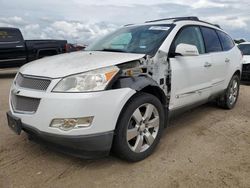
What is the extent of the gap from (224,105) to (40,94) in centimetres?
416

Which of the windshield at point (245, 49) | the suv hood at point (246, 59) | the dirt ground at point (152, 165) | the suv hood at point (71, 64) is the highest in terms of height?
the suv hood at point (71, 64)

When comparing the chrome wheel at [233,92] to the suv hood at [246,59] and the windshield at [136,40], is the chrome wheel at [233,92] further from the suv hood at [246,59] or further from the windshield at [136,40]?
the suv hood at [246,59]

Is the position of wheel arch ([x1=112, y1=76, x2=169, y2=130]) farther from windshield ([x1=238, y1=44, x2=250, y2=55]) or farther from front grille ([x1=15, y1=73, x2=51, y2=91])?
windshield ([x1=238, y1=44, x2=250, y2=55])

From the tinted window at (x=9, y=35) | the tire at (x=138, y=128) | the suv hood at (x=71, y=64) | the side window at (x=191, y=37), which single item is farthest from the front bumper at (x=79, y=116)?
the tinted window at (x=9, y=35)

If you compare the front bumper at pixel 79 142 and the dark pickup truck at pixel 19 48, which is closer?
the front bumper at pixel 79 142

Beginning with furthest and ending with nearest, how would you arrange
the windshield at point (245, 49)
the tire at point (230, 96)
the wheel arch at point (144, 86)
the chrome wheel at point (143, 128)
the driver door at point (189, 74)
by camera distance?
the windshield at point (245, 49) < the tire at point (230, 96) < the driver door at point (189, 74) < the chrome wheel at point (143, 128) < the wheel arch at point (144, 86)

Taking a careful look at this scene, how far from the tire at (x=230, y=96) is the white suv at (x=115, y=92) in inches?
59.3

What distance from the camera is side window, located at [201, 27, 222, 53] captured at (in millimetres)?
4832

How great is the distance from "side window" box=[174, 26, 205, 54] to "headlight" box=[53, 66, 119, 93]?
1.46 metres

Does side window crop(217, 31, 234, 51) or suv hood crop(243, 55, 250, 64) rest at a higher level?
side window crop(217, 31, 234, 51)

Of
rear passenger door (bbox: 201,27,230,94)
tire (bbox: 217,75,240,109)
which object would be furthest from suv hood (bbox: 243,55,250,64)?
rear passenger door (bbox: 201,27,230,94)

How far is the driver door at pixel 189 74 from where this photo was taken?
391 centimetres

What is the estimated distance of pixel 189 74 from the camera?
4.16 m

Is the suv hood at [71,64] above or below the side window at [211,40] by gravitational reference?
below
